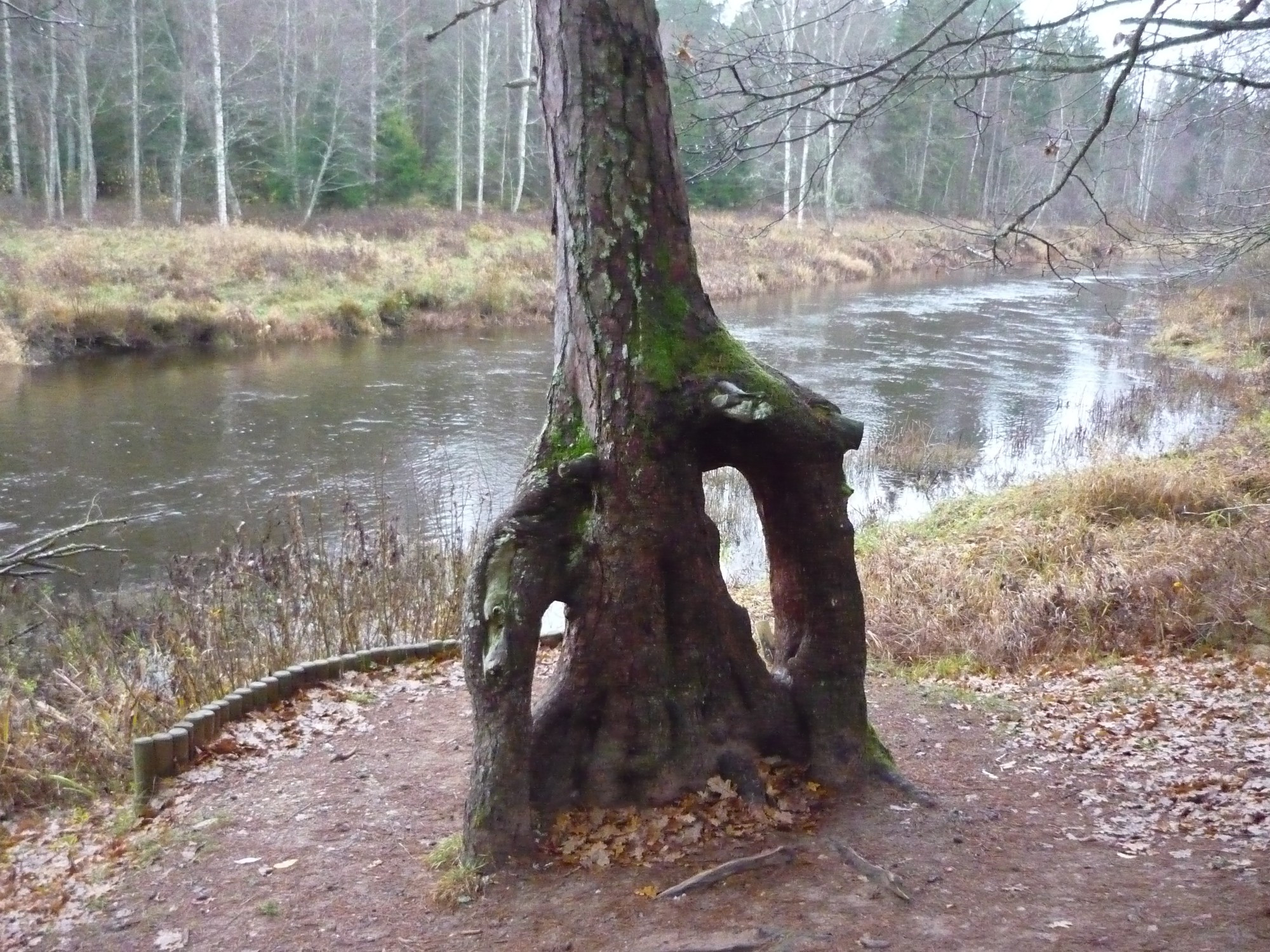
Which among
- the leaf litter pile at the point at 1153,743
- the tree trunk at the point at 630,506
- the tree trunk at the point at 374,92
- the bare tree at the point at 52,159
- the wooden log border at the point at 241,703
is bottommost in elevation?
the wooden log border at the point at 241,703

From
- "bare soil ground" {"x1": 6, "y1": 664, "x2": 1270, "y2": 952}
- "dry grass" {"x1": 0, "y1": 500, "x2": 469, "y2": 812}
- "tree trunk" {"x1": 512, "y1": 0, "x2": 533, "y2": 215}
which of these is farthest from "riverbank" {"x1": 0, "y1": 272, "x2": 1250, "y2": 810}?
"tree trunk" {"x1": 512, "y1": 0, "x2": 533, "y2": 215}

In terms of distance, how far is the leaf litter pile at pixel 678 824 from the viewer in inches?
176

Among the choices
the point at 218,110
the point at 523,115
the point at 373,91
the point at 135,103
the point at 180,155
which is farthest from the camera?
the point at 523,115

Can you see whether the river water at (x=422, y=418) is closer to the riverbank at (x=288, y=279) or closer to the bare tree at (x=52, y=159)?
the riverbank at (x=288, y=279)

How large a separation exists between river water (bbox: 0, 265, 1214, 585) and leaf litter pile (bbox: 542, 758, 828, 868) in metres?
5.89

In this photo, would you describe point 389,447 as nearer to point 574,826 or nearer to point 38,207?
point 574,826

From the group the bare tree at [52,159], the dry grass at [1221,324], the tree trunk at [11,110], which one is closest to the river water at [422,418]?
the dry grass at [1221,324]

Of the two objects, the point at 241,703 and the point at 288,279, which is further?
the point at 288,279

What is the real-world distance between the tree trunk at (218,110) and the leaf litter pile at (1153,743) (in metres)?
28.3

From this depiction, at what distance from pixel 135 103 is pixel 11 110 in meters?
3.90

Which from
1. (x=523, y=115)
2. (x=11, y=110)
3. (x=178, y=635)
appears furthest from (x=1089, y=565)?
(x=523, y=115)

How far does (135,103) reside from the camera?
3180 cm

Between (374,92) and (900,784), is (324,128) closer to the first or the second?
(374,92)

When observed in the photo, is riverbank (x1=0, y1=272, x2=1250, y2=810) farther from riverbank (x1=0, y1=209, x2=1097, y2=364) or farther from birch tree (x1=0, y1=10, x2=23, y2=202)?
birch tree (x1=0, y1=10, x2=23, y2=202)
